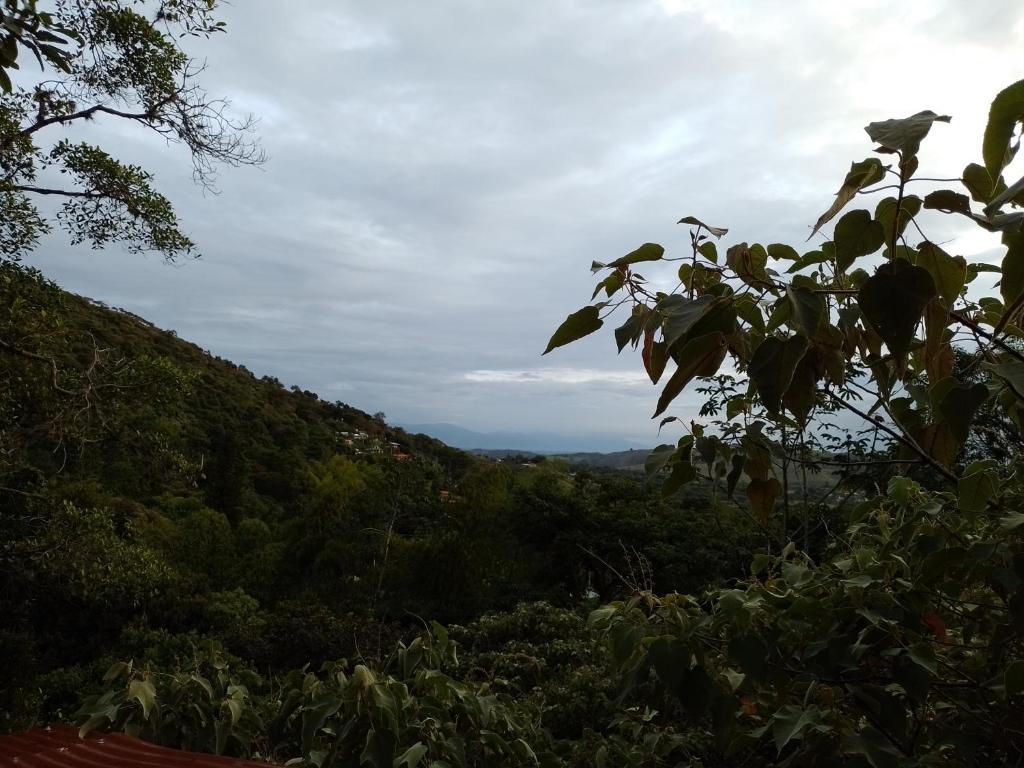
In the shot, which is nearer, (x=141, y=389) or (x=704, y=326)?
(x=704, y=326)

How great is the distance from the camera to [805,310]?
582 mm

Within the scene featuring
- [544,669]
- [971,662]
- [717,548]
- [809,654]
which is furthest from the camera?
[717,548]

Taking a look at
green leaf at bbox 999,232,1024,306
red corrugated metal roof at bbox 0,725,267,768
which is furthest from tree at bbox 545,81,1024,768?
red corrugated metal roof at bbox 0,725,267,768

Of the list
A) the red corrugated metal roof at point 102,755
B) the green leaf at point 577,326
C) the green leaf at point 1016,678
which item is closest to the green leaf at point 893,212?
the green leaf at point 577,326

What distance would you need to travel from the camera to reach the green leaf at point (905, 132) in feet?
1.70

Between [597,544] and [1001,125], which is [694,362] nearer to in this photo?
[1001,125]

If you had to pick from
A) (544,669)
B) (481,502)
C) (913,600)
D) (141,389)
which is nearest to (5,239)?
(141,389)

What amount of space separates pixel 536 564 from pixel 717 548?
2.74 metres

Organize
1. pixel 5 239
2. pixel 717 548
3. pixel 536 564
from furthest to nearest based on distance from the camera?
pixel 536 564 < pixel 717 548 < pixel 5 239

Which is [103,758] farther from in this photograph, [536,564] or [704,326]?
[536,564]

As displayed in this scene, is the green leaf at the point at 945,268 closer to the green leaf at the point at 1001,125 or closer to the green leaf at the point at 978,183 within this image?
the green leaf at the point at 978,183

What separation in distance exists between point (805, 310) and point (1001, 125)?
19cm

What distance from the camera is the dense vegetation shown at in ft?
2.38

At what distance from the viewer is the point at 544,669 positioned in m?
5.36
